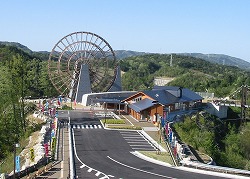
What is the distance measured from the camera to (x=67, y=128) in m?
39.5

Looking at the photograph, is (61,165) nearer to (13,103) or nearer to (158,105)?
(13,103)

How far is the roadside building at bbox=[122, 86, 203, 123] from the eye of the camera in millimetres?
46562

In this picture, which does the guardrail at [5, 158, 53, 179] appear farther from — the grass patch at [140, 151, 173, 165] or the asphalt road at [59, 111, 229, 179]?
the grass patch at [140, 151, 173, 165]

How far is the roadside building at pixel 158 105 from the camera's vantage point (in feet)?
153

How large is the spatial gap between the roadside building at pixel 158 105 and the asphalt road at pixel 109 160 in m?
8.19

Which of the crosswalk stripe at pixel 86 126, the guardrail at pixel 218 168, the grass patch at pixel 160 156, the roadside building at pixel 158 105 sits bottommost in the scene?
the crosswalk stripe at pixel 86 126

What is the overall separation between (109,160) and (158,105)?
20.1 metres

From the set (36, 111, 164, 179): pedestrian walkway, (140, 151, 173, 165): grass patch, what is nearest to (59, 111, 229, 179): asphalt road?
(36, 111, 164, 179): pedestrian walkway

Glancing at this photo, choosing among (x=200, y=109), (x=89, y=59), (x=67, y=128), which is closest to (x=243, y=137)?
(x=200, y=109)

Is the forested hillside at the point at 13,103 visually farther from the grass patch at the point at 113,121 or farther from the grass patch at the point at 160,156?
the grass patch at the point at 160,156

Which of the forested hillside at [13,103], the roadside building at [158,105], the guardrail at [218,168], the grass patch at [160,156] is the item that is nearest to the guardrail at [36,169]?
the grass patch at [160,156]

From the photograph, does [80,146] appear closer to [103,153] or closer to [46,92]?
[103,153]

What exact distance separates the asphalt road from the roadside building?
8.19 m

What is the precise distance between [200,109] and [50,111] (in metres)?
24.6
